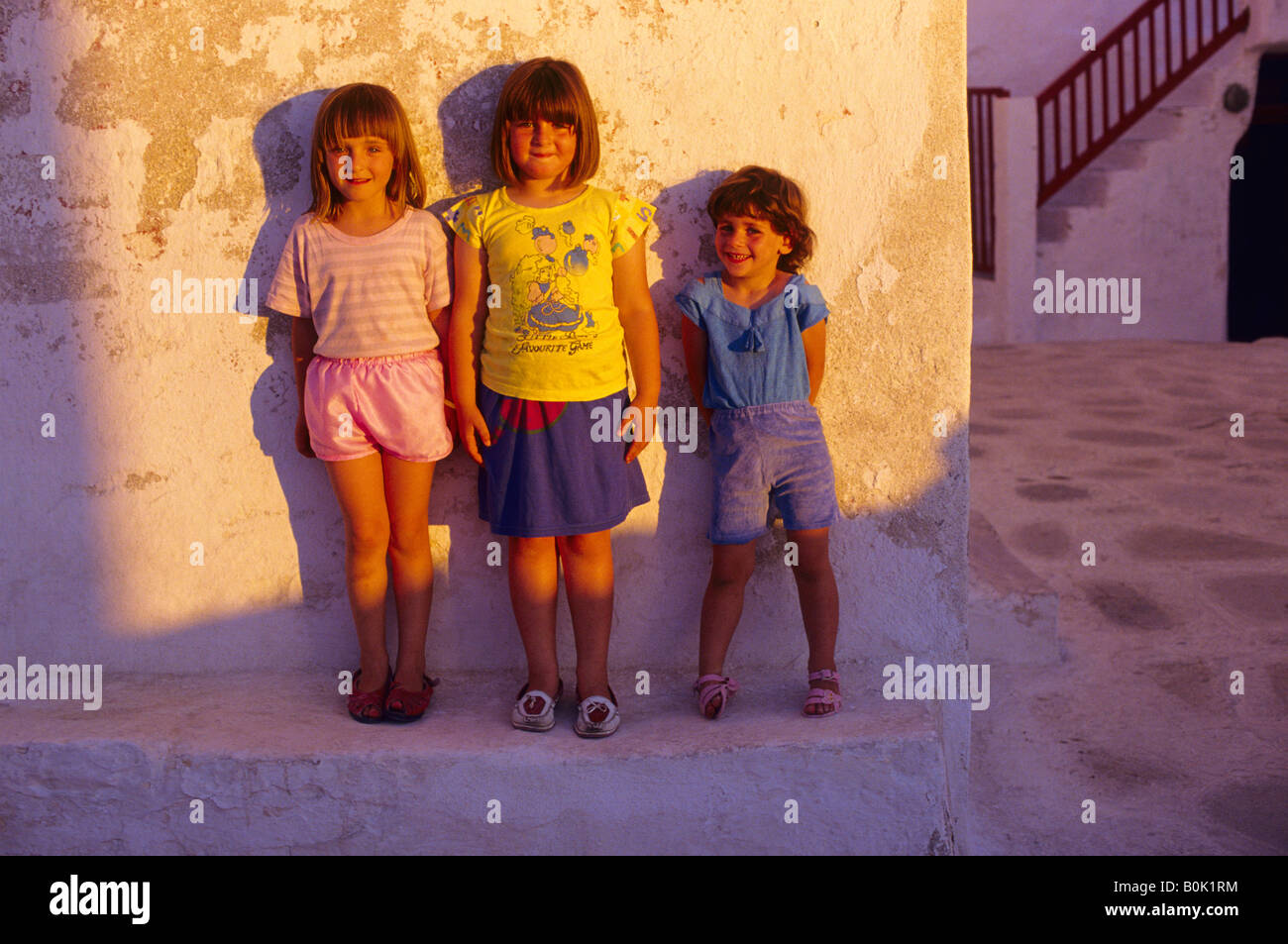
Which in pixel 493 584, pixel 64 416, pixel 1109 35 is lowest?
pixel 493 584

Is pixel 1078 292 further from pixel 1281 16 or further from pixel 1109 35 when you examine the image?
pixel 1281 16

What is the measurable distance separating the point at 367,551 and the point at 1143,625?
269 cm

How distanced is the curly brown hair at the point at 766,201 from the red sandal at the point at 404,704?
50.8 inches

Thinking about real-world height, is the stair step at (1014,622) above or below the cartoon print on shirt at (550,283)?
below

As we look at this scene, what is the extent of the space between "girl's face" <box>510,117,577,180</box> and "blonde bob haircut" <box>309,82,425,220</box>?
0.25 metres

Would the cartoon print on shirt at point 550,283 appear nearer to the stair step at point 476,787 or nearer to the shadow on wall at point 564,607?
the shadow on wall at point 564,607

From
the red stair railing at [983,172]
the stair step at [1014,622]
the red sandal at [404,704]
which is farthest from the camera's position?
the red stair railing at [983,172]

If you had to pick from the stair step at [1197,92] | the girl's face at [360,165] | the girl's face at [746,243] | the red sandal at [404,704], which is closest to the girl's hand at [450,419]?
the girl's face at [360,165]

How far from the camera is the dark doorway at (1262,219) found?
10.9 m

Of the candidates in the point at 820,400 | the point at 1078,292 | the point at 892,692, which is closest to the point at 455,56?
the point at 820,400

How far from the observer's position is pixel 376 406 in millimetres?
2605

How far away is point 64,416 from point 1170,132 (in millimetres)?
10351

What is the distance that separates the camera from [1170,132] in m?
10.7

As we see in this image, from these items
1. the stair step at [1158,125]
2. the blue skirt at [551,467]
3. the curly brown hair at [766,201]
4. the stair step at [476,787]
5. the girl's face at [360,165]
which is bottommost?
the stair step at [476,787]
